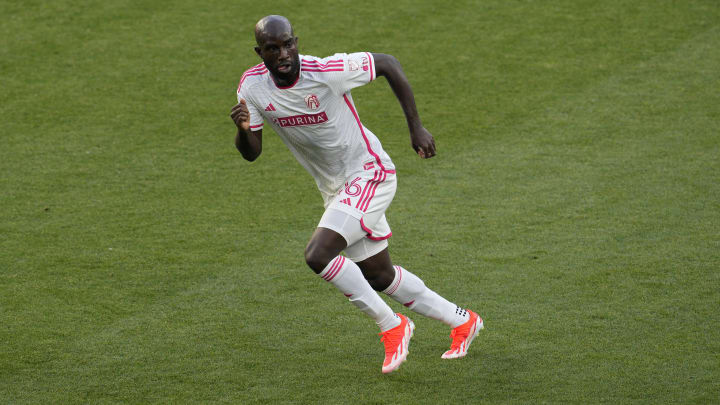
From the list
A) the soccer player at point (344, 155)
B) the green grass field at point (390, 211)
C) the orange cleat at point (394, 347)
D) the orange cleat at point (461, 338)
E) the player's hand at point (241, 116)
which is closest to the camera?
the player's hand at point (241, 116)

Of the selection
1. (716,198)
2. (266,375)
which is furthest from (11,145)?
(716,198)

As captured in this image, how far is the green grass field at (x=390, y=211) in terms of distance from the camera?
5.20 meters

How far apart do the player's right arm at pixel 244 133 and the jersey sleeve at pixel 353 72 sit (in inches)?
19.4

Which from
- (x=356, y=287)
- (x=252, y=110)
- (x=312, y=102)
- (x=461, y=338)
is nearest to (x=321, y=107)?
(x=312, y=102)

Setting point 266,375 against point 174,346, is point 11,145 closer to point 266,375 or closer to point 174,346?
point 174,346

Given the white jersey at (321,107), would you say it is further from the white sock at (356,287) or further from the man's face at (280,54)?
the white sock at (356,287)

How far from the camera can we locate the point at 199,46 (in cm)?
1064

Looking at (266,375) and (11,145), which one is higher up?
(266,375)

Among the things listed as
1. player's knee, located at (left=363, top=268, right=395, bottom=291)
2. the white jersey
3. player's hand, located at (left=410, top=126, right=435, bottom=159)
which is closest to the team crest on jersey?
the white jersey

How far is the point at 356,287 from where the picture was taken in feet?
16.4

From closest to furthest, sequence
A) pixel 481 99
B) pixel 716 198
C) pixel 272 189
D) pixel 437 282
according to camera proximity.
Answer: pixel 437 282 < pixel 716 198 < pixel 272 189 < pixel 481 99

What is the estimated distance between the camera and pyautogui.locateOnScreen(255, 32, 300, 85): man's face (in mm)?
4871

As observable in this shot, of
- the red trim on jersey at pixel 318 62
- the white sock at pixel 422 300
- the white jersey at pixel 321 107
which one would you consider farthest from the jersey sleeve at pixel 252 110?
the white sock at pixel 422 300

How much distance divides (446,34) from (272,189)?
3.79m
